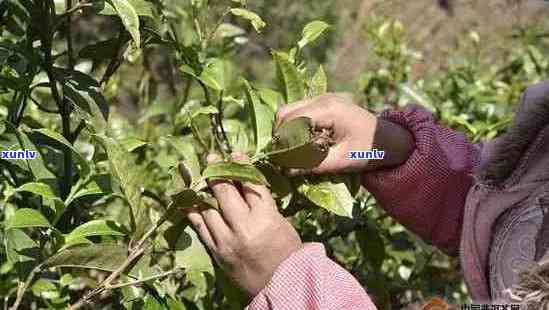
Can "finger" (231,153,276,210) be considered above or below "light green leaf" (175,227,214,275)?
above

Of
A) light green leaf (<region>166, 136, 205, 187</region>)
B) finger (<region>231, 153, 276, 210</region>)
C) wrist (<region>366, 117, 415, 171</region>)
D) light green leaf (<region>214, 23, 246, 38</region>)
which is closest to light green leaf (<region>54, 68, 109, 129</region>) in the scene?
light green leaf (<region>166, 136, 205, 187</region>)

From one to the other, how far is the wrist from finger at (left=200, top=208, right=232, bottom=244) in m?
0.29

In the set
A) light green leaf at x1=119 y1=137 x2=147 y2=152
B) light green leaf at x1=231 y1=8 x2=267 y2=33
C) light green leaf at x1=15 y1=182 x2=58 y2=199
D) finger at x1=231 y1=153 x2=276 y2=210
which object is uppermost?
light green leaf at x1=231 y1=8 x2=267 y2=33

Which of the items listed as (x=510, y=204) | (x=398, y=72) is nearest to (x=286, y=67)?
(x=510, y=204)

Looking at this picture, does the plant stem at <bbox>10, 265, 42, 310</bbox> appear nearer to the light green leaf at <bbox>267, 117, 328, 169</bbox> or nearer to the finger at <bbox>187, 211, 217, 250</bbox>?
the finger at <bbox>187, 211, 217, 250</bbox>

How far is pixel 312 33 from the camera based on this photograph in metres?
1.24

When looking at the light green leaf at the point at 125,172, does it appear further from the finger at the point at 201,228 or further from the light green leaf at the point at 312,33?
the light green leaf at the point at 312,33

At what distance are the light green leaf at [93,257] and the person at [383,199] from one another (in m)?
0.10

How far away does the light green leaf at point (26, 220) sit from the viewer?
97 centimetres

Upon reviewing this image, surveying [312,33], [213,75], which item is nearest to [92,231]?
[213,75]

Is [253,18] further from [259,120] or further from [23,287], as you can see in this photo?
[23,287]

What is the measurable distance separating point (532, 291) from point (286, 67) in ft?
1.56

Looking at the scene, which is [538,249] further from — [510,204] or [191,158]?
[191,158]

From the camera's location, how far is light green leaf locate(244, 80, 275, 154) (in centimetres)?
112
